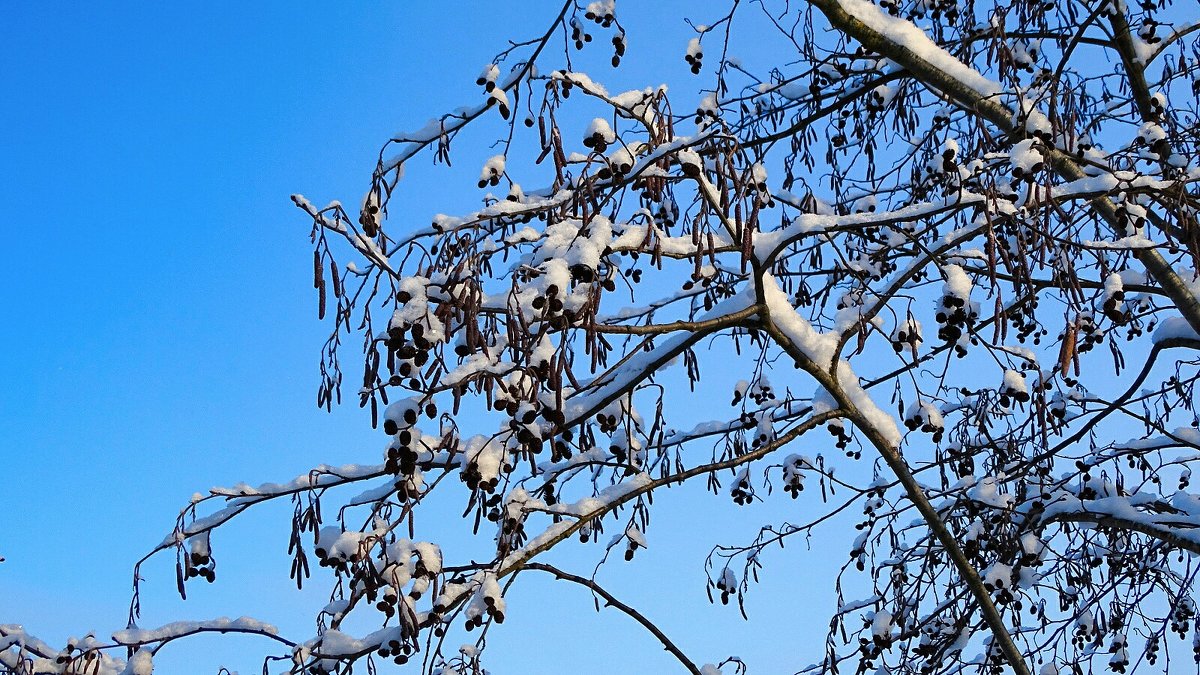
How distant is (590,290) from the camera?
290cm

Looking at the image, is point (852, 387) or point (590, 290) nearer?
point (590, 290)

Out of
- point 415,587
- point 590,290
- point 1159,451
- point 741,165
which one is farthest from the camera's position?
point 1159,451

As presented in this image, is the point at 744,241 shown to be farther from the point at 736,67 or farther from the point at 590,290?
the point at 736,67

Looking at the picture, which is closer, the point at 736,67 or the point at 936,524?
the point at 936,524

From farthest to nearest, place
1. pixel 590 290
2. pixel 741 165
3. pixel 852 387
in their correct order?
pixel 741 165 < pixel 852 387 < pixel 590 290

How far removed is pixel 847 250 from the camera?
623 centimetres

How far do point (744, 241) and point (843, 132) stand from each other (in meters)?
3.33

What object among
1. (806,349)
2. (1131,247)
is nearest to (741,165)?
(806,349)

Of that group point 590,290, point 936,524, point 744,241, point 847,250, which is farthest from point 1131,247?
point 847,250

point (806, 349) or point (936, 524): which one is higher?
point (806, 349)

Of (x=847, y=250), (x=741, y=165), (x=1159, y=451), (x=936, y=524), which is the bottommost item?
(x=936, y=524)

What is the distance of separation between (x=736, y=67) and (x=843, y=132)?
0.75 meters

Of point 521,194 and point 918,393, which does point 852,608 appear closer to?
point 918,393

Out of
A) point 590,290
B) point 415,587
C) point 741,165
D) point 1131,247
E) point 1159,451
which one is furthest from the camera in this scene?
point 1159,451
